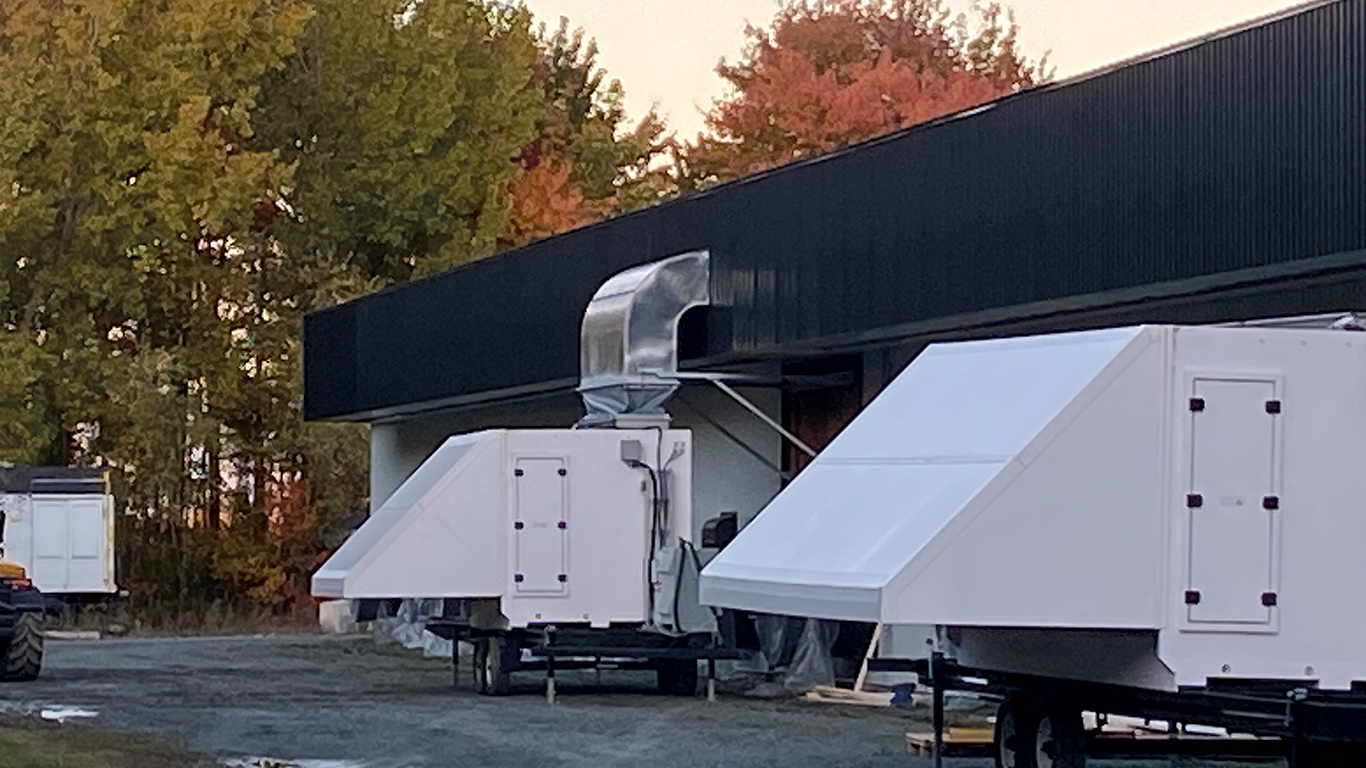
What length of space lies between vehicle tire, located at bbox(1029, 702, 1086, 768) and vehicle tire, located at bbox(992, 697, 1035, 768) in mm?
91

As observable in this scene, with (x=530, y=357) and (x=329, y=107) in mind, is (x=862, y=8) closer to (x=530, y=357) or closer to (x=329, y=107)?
(x=329, y=107)

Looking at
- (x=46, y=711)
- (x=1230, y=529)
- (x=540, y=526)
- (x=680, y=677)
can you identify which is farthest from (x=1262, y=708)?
(x=46, y=711)

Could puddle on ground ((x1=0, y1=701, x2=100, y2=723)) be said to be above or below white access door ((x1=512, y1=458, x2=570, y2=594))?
below

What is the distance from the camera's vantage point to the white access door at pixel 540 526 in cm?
2408

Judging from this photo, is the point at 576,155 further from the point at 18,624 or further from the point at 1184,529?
the point at 1184,529

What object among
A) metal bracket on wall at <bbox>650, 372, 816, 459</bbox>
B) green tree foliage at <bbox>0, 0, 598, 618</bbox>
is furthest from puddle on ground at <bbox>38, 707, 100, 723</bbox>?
green tree foliage at <bbox>0, 0, 598, 618</bbox>

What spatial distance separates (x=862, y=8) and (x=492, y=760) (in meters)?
50.6

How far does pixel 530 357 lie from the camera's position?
102 ft

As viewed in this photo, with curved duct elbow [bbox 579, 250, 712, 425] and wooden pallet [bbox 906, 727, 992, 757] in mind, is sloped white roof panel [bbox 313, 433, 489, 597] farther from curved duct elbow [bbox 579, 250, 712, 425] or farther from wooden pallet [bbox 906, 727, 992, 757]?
wooden pallet [bbox 906, 727, 992, 757]

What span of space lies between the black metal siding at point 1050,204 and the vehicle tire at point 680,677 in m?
3.18

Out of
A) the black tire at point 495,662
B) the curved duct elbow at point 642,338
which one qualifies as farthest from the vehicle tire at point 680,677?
the curved duct elbow at point 642,338

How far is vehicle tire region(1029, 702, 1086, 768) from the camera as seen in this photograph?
14.3 m

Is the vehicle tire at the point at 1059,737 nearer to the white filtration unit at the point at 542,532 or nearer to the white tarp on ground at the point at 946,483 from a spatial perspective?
the white tarp on ground at the point at 946,483

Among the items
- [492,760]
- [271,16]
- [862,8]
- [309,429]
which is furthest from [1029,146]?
[862,8]
